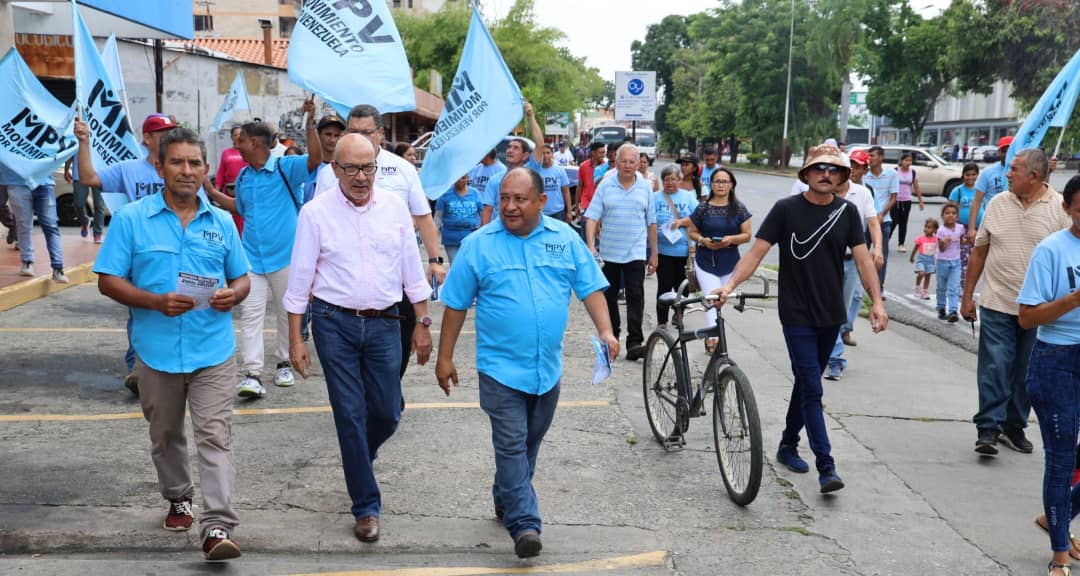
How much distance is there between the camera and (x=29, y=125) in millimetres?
8984

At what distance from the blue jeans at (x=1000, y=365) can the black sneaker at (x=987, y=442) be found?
0.09 feet

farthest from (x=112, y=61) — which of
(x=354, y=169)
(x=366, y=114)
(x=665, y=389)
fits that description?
(x=665, y=389)

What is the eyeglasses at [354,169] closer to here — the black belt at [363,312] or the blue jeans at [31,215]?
the black belt at [363,312]

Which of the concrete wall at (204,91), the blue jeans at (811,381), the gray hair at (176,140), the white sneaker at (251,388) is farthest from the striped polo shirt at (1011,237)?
the concrete wall at (204,91)

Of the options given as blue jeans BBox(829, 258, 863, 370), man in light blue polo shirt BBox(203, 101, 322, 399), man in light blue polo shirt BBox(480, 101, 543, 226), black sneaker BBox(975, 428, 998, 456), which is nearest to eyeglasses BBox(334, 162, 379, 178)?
man in light blue polo shirt BBox(203, 101, 322, 399)

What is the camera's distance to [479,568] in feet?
14.9

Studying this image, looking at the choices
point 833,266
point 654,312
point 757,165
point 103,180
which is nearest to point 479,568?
point 833,266

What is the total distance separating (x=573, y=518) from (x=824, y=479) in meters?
1.42

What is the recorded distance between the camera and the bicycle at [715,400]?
209 inches

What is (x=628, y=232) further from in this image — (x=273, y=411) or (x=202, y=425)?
(x=202, y=425)

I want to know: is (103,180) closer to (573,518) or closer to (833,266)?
(573,518)

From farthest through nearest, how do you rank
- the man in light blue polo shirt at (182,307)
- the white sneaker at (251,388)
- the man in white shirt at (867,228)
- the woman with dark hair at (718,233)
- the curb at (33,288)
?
the curb at (33,288) < the woman with dark hair at (718,233) < the man in white shirt at (867,228) < the white sneaker at (251,388) < the man in light blue polo shirt at (182,307)

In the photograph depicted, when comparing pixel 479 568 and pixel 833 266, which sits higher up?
pixel 833 266

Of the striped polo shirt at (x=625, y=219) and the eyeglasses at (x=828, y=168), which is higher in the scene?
the eyeglasses at (x=828, y=168)
